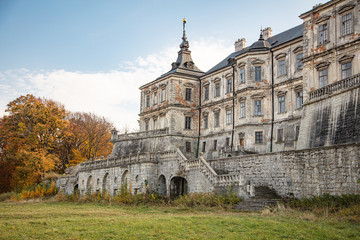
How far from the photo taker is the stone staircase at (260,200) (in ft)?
70.7

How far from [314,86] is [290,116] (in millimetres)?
6540

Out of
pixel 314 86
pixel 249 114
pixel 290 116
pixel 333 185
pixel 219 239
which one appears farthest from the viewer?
pixel 249 114

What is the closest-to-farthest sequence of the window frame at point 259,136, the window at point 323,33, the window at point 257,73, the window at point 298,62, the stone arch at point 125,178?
the window at point 323,33
the window at point 298,62
the stone arch at point 125,178
the window frame at point 259,136
the window at point 257,73

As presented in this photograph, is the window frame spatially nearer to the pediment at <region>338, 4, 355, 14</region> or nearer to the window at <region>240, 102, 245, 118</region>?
the window at <region>240, 102, 245, 118</region>

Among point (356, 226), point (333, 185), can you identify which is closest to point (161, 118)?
point (333, 185)

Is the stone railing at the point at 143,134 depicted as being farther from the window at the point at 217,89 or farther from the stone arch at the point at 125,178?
the stone arch at the point at 125,178

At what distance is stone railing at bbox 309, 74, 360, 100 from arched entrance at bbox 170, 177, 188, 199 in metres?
12.6

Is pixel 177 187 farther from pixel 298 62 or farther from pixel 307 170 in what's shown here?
pixel 298 62

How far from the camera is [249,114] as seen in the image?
127ft

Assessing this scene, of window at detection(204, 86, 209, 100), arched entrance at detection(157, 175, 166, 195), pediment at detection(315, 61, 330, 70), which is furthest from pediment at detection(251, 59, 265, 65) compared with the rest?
arched entrance at detection(157, 175, 166, 195)

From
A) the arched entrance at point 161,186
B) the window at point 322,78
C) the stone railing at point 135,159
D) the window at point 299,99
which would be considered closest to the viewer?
the window at point 322,78

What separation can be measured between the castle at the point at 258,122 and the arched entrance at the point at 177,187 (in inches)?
3.4

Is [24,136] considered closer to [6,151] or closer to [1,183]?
[6,151]

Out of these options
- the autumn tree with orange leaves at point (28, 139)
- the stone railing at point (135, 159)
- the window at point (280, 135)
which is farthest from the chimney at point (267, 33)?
the autumn tree with orange leaves at point (28, 139)
